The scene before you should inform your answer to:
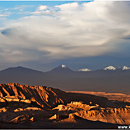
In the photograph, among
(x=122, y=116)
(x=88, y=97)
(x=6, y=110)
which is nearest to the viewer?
(x=122, y=116)

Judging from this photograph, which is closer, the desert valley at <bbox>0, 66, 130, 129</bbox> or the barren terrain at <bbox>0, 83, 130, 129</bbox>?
the desert valley at <bbox>0, 66, 130, 129</bbox>

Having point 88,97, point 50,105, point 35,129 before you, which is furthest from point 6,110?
point 88,97

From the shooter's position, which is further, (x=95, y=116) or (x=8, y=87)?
(x=8, y=87)

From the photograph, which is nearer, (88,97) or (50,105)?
(50,105)

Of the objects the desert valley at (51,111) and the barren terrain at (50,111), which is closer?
the desert valley at (51,111)

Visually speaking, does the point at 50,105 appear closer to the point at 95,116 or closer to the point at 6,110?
the point at 6,110

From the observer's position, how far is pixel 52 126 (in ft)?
135

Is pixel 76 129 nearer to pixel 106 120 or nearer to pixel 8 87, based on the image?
pixel 106 120

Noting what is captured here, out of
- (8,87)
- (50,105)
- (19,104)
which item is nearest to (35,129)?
(19,104)

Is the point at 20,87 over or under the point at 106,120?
over

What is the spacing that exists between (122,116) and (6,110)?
24269 mm

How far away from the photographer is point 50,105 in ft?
263

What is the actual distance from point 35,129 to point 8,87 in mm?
48085

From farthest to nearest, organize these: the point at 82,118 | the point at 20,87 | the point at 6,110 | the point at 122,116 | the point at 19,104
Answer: the point at 20,87 → the point at 19,104 → the point at 6,110 → the point at 122,116 → the point at 82,118
